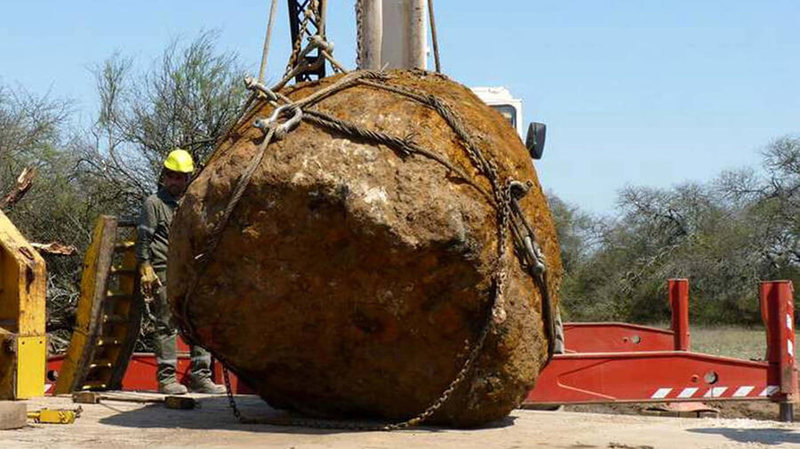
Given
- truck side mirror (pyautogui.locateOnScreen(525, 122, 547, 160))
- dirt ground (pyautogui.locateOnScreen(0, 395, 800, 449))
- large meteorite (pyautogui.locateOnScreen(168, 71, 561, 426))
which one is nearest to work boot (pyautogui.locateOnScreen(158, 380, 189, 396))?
dirt ground (pyautogui.locateOnScreen(0, 395, 800, 449))

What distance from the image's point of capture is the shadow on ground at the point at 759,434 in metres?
5.84

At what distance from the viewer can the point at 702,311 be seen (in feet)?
106

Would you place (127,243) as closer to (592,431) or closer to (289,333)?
(289,333)

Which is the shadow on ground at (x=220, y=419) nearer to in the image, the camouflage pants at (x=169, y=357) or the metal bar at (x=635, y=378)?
the camouflage pants at (x=169, y=357)

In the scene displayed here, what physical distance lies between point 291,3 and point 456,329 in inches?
601

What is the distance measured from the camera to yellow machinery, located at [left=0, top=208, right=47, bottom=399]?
6555mm

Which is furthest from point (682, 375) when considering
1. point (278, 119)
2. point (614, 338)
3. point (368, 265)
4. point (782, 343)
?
point (278, 119)

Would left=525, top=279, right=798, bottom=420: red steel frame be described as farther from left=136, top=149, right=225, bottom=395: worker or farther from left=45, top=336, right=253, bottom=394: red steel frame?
left=45, top=336, right=253, bottom=394: red steel frame

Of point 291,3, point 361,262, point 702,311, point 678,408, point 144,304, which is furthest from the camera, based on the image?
point 702,311

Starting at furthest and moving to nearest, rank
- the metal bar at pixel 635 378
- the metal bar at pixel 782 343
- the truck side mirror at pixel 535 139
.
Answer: the metal bar at pixel 782 343
the metal bar at pixel 635 378
the truck side mirror at pixel 535 139

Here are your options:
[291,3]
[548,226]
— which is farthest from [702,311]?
[548,226]

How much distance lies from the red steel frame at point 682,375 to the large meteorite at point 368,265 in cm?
288

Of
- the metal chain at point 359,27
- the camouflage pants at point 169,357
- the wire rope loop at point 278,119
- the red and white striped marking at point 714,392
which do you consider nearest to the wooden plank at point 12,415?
the wire rope loop at point 278,119

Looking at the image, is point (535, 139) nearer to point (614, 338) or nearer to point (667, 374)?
point (667, 374)
